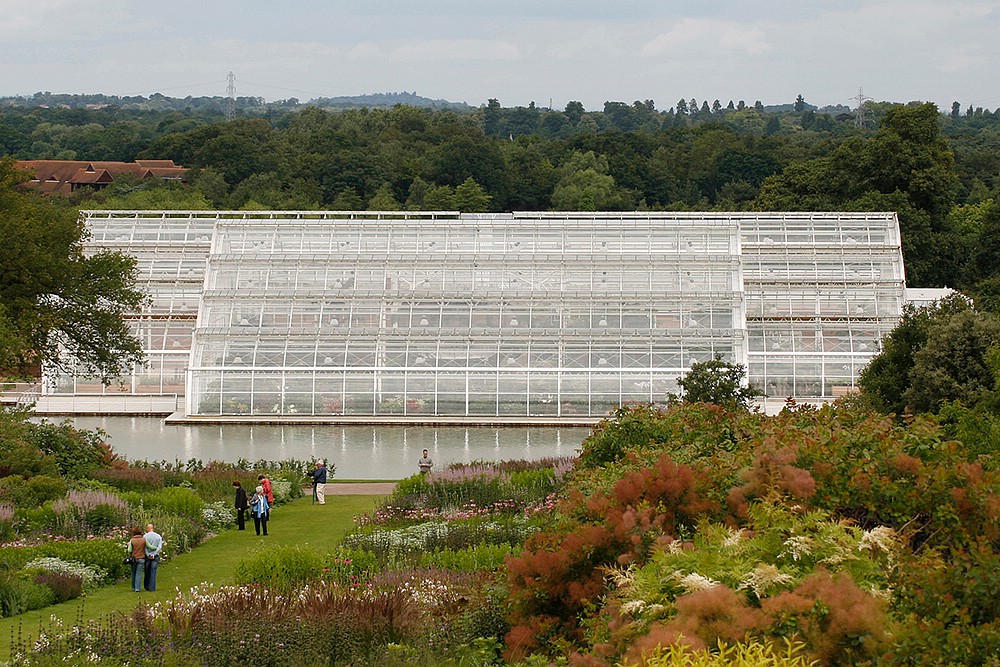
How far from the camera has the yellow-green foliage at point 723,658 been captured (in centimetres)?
809

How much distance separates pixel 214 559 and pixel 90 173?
296ft

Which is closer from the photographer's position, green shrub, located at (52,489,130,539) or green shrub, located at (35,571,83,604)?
green shrub, located at (35,571,83,604)

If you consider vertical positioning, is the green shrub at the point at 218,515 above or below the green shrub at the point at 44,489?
below

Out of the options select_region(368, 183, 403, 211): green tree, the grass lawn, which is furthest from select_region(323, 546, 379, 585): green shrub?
select_region(368, 183, 403, 211): green tree

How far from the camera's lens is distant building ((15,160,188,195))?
97106 millimetres

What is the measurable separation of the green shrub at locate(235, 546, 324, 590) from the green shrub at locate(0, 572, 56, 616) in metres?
2.36

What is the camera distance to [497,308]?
46906 mm

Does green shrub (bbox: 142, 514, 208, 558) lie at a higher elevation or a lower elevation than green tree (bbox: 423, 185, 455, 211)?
lower

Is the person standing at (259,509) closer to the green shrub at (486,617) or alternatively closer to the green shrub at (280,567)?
the green shrub at (280,567)

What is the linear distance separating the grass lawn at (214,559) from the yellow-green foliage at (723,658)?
24.5 ft

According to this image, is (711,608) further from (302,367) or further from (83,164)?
(83,164)

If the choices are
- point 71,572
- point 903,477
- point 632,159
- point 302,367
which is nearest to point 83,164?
point 632,159

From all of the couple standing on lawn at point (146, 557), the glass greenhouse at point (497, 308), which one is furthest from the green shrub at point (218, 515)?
the glass greenhouse at point (497, 308)

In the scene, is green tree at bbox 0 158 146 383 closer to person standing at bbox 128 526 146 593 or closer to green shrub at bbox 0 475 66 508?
green shrub at bbox 0 475 66 508
